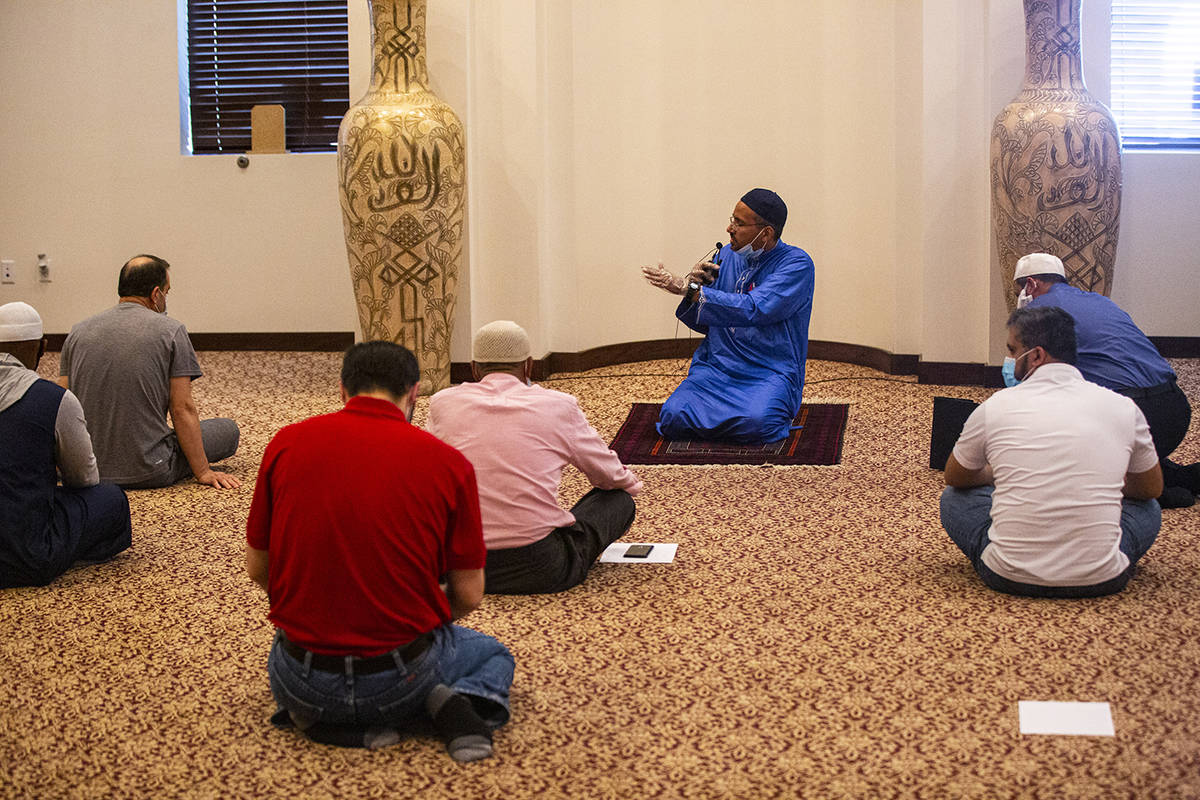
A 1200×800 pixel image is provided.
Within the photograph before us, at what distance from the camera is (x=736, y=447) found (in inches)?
210

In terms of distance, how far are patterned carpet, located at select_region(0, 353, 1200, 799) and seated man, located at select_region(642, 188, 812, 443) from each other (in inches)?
44.6

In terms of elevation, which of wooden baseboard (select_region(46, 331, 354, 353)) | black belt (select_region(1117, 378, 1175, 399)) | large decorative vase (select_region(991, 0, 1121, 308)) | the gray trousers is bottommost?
the gray trousers

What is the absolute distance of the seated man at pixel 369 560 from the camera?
2332 mm

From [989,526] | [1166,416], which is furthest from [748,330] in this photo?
[989,526]

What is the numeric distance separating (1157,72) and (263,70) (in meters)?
5.44

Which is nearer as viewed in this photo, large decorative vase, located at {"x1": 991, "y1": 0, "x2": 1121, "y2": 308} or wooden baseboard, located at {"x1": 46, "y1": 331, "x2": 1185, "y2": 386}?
large decorative vase, located at {"x1": 991, "y1": 0, "x2": 1121, "y2": 308}

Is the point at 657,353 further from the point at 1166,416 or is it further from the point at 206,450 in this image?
the point at 1166,416

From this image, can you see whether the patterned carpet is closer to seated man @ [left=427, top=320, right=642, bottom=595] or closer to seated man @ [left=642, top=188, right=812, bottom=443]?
seated man @ [left=427, top=320, right=642, bottom=595]

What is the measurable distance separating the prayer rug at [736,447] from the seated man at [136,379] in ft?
5.44

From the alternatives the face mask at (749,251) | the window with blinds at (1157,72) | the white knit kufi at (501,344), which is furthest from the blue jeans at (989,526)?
the window with blinds at (1157,72)

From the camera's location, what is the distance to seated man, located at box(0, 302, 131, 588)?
10.9ft

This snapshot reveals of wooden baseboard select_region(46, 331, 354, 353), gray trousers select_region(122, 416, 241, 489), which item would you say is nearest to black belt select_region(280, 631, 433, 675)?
gray trousers select_region(122, 416, 241, 489)

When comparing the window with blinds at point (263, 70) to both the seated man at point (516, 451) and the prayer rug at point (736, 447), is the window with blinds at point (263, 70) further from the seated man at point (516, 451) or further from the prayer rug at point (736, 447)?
the seated man at point (516, 451)

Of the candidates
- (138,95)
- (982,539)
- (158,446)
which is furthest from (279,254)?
(982,539)
